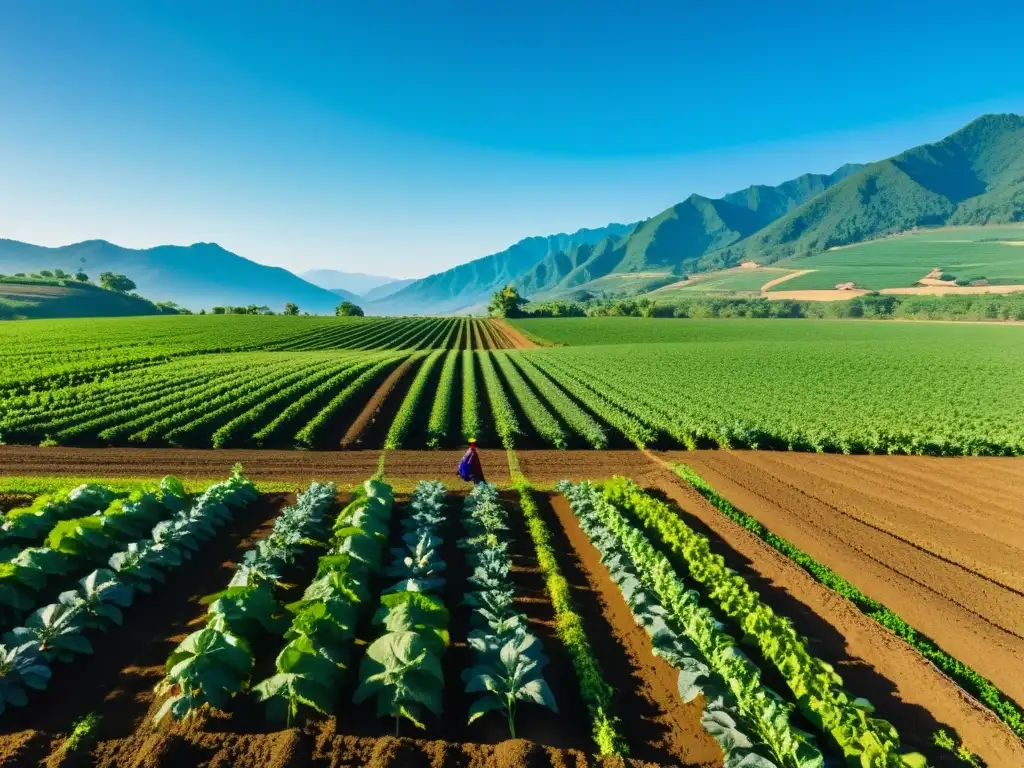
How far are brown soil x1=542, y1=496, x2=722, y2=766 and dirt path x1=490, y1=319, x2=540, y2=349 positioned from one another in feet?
212

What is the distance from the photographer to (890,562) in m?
12.3

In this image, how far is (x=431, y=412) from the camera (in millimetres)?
28078

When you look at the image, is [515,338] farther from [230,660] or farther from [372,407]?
[230,660]

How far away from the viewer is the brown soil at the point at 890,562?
26.0 ft

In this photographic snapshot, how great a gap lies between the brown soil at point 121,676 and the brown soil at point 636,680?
678cm

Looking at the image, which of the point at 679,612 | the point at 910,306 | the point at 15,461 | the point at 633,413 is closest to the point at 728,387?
the point at 633,413

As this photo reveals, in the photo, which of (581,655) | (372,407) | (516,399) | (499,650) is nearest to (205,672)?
(499,650)

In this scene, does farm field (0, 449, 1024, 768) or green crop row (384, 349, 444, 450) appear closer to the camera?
farm field (0, 449, 1024, 768)

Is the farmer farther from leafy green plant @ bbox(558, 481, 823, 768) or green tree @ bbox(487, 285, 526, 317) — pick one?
green tree @ bbox(487, 285, 526, 317)

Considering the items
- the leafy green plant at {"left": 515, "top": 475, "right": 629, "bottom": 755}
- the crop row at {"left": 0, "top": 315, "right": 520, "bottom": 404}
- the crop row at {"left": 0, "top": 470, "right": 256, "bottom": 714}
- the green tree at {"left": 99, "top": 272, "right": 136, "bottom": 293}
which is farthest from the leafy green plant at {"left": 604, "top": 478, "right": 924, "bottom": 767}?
the green tree at {"left": 99, "top": 272, "right": 136, "bottom": 293}

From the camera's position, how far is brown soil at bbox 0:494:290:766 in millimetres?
5953

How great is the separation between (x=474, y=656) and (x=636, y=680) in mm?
2717

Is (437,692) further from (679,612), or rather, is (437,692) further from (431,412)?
(431,412)

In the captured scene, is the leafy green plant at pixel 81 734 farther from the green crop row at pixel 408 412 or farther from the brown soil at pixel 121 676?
the green crop row at pixel 408 412
